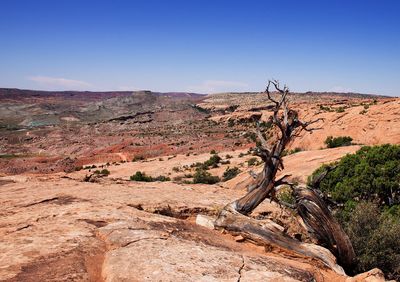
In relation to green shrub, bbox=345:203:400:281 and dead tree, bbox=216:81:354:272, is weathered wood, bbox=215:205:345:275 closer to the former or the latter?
dead tree, bbox=216:81:354:272

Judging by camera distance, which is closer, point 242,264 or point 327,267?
point 242,264

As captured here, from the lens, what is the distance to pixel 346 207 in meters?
14.4

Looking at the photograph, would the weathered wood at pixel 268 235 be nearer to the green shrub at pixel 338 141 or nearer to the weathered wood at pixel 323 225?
the weathered wood at pixel 323 225

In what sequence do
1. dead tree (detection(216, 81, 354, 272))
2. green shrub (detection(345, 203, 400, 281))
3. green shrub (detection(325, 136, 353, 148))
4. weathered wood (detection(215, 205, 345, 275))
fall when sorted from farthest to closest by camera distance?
green shrub (detection(325, 136, 353, 148)) < green shrub (detection(345, 203, 400, 281)) < dead tree (detection(216, 81, 354, 272)) < weathered wood (detection(215, 205, 345, 275))

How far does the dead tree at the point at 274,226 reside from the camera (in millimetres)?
9273

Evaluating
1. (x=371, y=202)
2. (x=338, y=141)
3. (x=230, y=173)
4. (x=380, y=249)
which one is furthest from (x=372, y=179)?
(x=338, y=141)

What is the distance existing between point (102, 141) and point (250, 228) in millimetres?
66802

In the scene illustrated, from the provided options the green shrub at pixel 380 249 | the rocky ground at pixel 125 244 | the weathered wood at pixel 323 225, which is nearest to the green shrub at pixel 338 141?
the rocky ground at pixel 125 244

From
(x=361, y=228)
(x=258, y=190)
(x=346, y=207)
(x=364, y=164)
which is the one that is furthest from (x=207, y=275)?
(x=364, y=164)

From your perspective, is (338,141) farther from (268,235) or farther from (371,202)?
(268,235)

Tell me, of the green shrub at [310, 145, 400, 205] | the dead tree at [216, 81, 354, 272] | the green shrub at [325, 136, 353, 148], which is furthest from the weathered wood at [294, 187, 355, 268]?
the green shrub at [325, 136, 353, 148]

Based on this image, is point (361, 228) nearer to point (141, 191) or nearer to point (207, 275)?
point (207, 275)

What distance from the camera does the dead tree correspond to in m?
9.27

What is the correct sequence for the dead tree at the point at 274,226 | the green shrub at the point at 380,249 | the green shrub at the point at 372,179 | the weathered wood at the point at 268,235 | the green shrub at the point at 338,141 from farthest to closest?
the green shrub at the point at 338,141, the green shrub at the point at 372,179, the green shrub at the point at 380,249, the dead tree at the point at 274,226, the weathered wood at the point at 268,235
